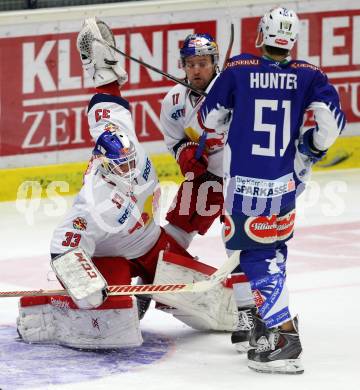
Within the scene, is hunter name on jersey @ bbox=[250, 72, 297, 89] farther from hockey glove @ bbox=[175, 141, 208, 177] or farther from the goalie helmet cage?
the goalie helmet cage

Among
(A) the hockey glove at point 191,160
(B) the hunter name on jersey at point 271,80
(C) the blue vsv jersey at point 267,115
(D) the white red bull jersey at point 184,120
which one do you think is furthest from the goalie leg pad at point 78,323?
(B) the hunter name on jersey at point 271,80

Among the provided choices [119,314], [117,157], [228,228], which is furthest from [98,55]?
[119,314]

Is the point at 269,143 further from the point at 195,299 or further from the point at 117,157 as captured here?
the point at 195,299

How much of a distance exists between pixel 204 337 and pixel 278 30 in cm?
136

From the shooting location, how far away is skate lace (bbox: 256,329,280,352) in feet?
17.9

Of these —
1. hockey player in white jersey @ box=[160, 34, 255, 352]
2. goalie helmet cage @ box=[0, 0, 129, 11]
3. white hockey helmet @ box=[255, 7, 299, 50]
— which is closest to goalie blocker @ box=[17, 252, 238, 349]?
hockey player in white jersey @ box=[160, 34, 255, 352]

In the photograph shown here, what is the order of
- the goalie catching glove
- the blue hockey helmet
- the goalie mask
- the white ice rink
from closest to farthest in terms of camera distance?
the white ice rink < the goalie catching glove < the goalie mask < the blue hockey helmet

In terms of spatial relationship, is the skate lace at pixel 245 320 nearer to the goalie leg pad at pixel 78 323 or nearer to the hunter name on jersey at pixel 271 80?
the goalie leg pad at pixel 78 323

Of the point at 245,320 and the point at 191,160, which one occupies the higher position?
the point at 191,160

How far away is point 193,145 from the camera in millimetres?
6273

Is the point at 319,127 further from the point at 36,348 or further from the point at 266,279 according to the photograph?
the point at 36,348

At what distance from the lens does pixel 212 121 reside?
5.48 meters

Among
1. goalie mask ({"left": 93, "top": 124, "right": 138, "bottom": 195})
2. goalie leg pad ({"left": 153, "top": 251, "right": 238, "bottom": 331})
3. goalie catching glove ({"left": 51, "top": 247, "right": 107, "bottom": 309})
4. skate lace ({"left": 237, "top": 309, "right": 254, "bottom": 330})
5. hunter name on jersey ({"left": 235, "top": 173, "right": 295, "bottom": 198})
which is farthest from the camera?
goalie leg pad ({"left": 153, "top": 251, "right": 238, "bottom": 331})

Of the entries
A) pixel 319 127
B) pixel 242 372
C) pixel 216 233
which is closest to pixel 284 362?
pixel 242 372
